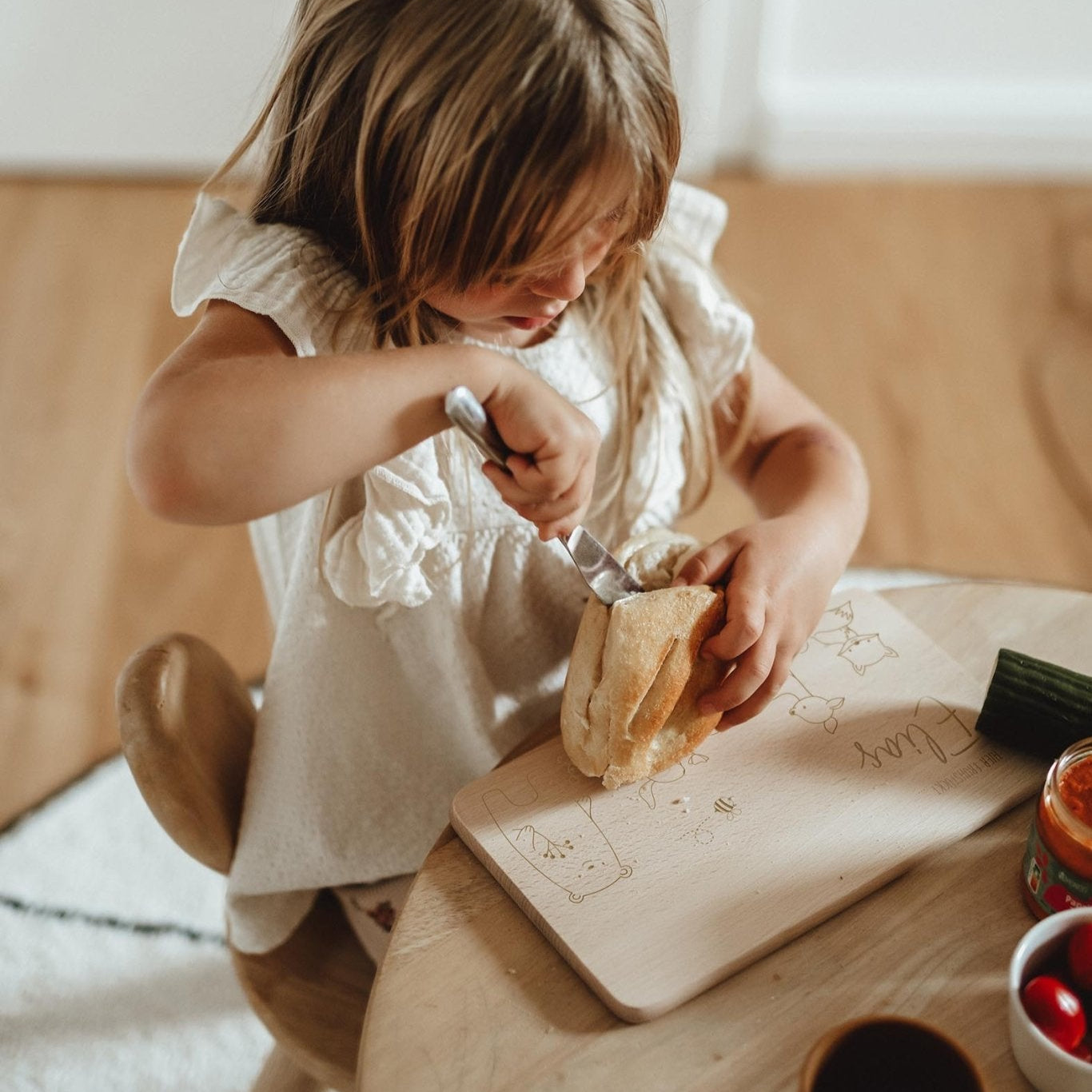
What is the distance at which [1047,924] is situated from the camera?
534 mm

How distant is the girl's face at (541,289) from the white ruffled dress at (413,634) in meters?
0.10

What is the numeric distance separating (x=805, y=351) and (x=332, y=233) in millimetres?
1500

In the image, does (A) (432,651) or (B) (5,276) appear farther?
(B) (5,276)

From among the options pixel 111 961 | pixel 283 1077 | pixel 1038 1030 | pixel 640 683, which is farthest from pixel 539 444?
pixel 111 961

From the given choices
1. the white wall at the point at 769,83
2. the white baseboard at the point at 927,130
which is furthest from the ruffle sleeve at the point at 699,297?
the white baseboard at the point at 927,130

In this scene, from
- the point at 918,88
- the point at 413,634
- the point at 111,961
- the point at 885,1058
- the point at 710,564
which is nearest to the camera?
the point at 885,1058

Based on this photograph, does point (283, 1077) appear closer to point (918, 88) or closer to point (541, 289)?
point (541, 289)

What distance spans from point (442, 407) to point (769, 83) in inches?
80.3

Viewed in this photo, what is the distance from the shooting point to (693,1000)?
0.57 metres

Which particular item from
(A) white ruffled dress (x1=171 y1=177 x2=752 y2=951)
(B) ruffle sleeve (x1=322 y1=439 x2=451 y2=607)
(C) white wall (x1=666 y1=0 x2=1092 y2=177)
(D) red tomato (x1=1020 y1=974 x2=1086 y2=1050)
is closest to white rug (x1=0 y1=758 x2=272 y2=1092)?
(A) white ruffled dress (x1=171 y1=177 x2=752 y2=951)

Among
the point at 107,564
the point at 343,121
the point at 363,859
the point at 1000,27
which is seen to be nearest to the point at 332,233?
the point at 343,121

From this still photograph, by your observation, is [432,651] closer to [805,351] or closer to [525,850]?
[525,850]

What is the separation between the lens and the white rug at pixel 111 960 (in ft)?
3.92

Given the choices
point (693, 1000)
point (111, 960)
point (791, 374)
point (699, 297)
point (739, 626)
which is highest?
point (699, 297)
